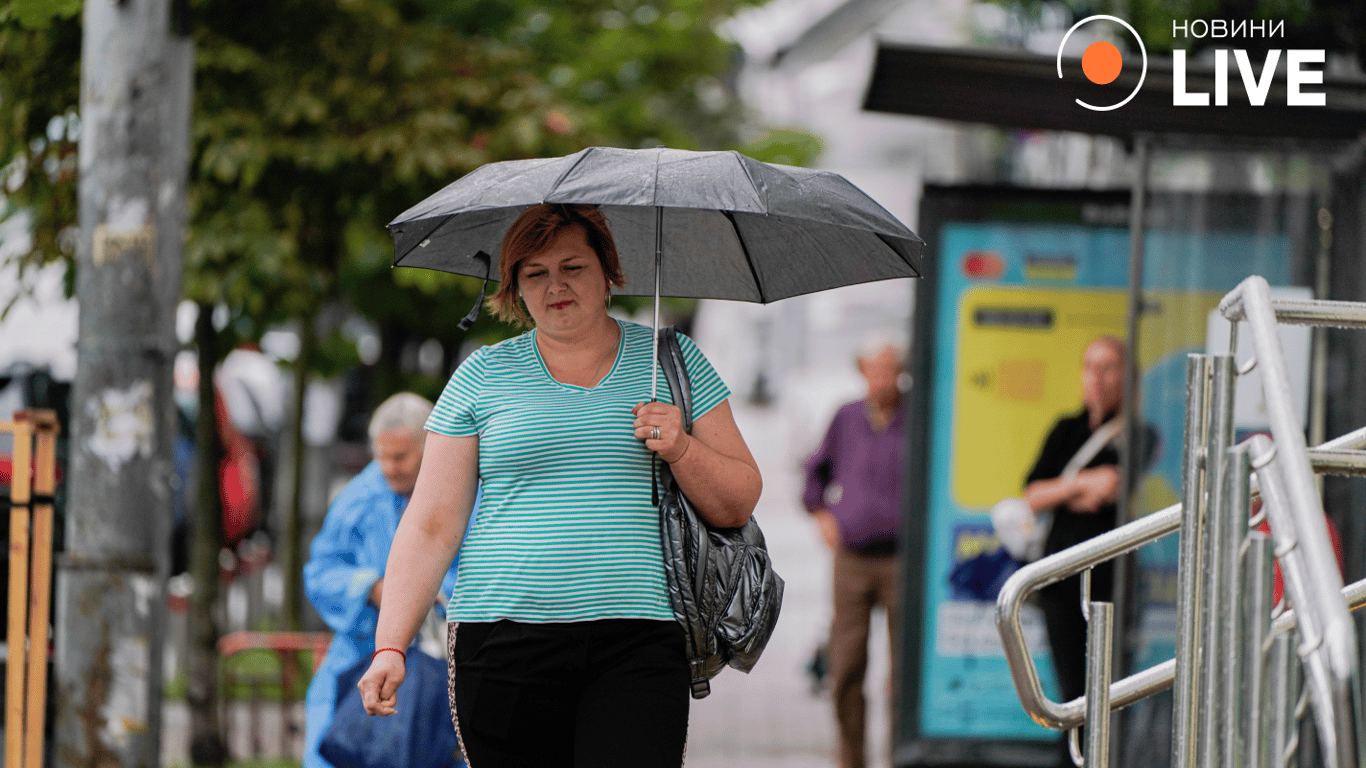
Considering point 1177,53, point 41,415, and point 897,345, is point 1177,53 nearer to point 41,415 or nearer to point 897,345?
point 897,345

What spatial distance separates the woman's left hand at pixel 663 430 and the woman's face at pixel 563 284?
0.26 m

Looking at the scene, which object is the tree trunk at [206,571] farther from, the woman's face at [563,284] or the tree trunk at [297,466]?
the woman's face at [563,284]

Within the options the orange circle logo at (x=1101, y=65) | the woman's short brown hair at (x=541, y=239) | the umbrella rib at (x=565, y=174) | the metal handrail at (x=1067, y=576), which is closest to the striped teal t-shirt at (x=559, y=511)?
the woman's short brown hair at (x=541, y=239)

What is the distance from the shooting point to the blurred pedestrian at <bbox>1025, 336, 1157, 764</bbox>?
6.17 metres

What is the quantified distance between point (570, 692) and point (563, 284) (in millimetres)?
822

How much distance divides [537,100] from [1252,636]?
4.89m

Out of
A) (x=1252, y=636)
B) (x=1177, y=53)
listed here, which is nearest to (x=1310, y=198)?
(x=1177, y=53)

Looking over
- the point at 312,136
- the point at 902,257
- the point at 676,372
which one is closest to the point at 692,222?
the point at 902,257

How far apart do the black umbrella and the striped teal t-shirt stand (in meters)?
0.30

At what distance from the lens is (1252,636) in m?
2.62

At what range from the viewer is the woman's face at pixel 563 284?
125 inches

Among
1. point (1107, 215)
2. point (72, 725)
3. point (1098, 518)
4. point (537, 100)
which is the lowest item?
point (72, 725)

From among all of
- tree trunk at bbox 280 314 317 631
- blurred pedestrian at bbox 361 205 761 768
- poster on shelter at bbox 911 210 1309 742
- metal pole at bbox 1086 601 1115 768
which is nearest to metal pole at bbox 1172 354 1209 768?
metal pole at bbox 1086 601 1115 768

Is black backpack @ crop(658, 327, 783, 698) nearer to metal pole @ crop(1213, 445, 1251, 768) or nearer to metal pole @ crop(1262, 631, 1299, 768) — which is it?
metal pole @ crop(1213, 445, 1251, 768)
